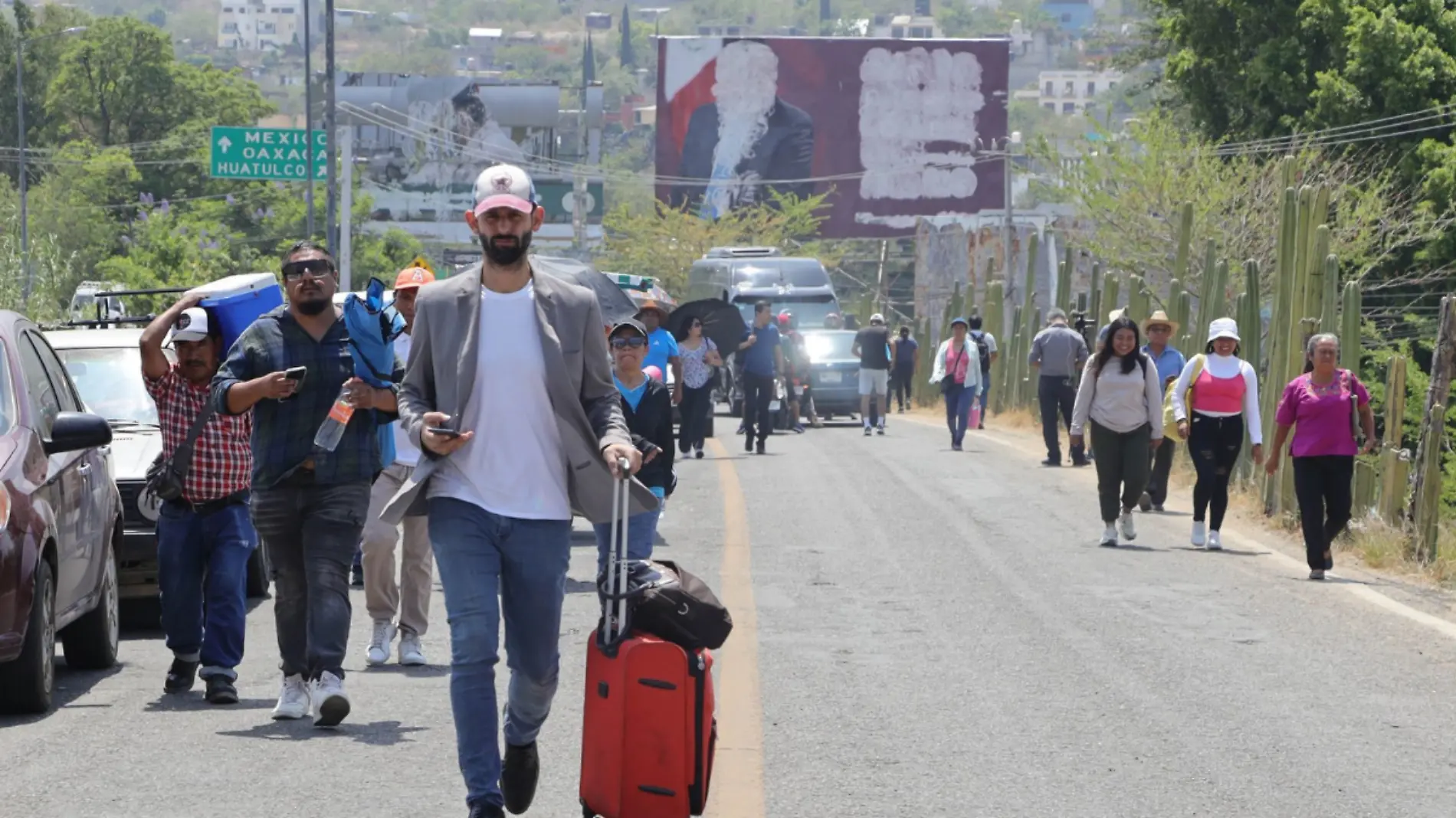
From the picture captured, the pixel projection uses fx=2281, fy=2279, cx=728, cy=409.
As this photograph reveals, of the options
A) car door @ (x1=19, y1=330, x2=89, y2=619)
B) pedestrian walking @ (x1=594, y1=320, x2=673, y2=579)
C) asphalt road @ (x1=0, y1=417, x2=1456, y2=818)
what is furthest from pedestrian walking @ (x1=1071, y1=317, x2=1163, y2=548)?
car door @ (x1=19, y1=330, x2=89, y2=619)

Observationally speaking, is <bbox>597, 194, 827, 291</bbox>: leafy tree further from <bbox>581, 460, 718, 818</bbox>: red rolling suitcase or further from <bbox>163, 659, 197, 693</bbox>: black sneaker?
<bbox>581, 460, 718, 818</bbox>: red rolling suitcase

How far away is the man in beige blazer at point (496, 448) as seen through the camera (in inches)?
253

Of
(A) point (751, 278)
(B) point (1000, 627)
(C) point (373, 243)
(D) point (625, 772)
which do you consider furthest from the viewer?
(C) point (373, 243)

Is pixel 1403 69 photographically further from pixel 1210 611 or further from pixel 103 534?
pixel 103 534

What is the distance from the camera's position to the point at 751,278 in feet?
135

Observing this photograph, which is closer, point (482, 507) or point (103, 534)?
point (482, 507)

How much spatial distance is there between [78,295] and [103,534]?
2964cm

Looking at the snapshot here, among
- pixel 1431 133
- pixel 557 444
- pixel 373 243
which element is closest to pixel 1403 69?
pixel 1431 133

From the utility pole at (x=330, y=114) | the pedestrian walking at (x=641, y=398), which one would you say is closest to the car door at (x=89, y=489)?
the pedestrian walking at (x=641, y=398)

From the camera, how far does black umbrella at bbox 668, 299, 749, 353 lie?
2169cm

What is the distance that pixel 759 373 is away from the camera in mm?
26734

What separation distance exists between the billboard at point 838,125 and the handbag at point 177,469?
234ft

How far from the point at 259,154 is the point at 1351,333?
3397 centimetres

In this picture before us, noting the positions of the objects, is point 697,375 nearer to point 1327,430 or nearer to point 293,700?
point 1327,430
